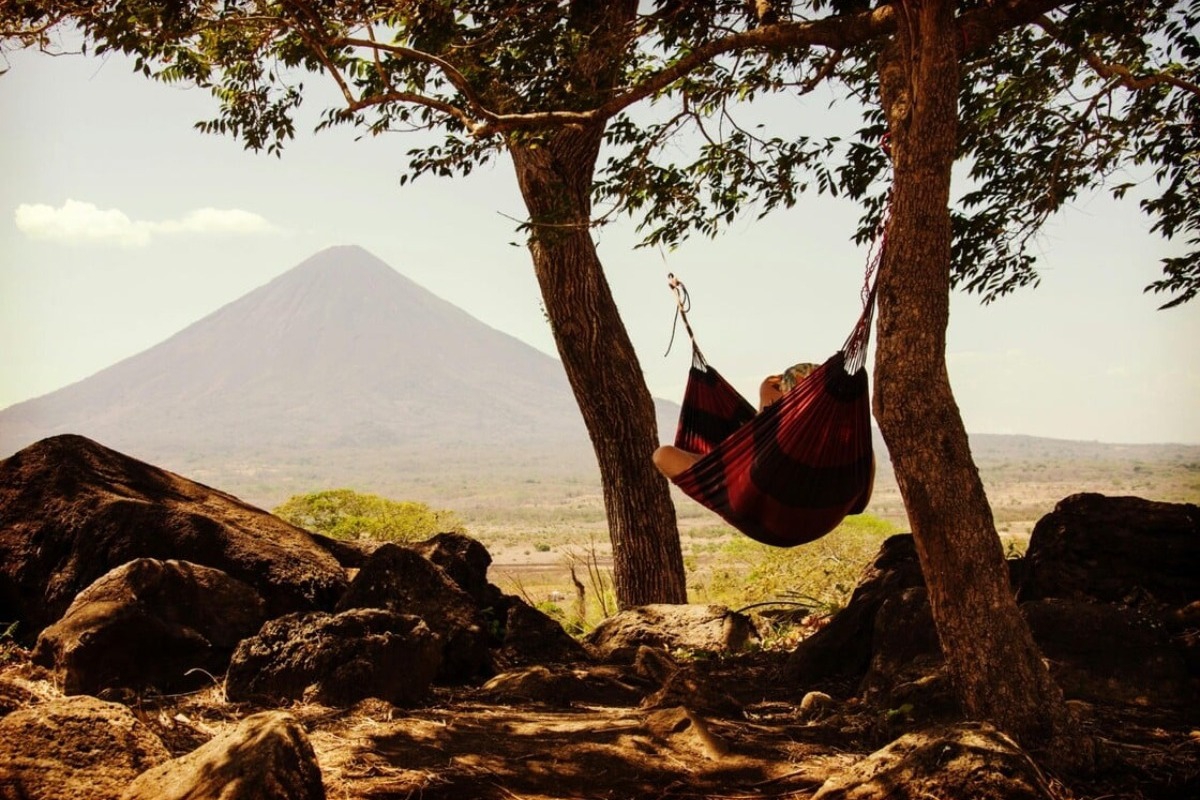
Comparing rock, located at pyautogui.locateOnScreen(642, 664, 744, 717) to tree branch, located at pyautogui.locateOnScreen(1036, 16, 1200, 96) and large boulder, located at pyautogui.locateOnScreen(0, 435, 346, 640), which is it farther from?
tree branch, located at pyautogui.locateOnScreen(1036, 16, 1200, 96)

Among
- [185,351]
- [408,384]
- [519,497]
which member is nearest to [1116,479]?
[519,497]

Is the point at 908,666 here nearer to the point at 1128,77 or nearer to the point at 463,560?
the point at 463,560

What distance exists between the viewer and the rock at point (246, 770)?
1.97 meters

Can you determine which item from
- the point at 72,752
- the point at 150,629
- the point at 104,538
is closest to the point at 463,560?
the point at 104,538

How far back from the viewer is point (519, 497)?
7831 centimetres

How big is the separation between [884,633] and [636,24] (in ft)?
8.80

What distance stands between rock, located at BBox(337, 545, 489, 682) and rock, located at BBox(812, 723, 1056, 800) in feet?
5.92

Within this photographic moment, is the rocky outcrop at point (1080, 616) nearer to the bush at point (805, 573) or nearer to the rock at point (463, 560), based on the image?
the rock at point (463, 560)

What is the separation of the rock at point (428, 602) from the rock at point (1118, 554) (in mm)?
2124

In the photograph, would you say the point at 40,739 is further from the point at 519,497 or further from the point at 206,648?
the point at 519,497

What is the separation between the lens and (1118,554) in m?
3.87

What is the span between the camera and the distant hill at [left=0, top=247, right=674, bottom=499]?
116m

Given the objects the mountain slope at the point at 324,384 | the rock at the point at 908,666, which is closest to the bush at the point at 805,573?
the rock at the point at 908,666

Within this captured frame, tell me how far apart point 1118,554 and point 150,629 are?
11.2 ft
